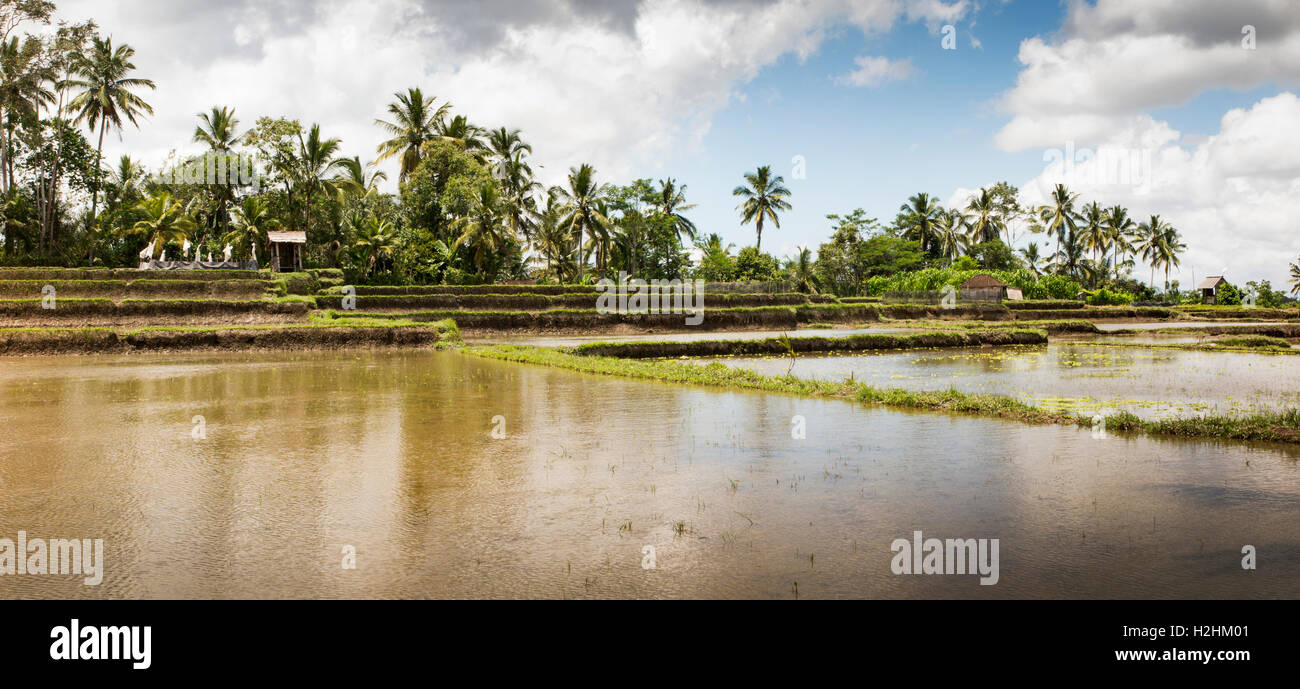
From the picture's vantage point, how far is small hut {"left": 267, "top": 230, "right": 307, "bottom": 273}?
109 feet

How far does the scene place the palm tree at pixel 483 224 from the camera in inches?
1389

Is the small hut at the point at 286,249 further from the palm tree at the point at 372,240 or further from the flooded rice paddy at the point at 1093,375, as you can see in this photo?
the flooded rice paddy at the point at 1093,375

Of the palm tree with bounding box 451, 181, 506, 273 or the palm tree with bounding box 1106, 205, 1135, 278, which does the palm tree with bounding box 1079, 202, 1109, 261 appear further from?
the palm tree with bounding box 451, 181, 506, 273

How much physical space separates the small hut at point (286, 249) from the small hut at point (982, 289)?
3570cm

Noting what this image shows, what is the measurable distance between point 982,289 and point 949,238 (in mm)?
14390

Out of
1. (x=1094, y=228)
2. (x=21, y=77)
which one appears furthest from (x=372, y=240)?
(x=1094, y=228)

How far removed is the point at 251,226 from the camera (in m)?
33.3

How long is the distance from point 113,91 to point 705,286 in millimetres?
28753

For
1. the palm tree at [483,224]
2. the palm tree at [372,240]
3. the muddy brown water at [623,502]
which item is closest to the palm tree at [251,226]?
the palm tree at [372,240]

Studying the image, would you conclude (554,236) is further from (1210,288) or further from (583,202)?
(1210,288)

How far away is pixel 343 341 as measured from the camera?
69.4 ft

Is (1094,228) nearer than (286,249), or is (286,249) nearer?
(286,249)
